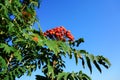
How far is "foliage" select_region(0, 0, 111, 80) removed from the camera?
5352 millimetres

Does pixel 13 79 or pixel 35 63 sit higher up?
pixel 35 63

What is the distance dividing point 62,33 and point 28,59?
1.04 metres

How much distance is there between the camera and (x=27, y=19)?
6.29 m

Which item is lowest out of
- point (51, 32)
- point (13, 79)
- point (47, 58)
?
point (13, 79)

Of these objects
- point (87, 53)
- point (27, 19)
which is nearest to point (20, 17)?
point (27, 19)

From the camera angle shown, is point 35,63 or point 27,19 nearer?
point 35,63

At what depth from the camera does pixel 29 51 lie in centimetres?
582

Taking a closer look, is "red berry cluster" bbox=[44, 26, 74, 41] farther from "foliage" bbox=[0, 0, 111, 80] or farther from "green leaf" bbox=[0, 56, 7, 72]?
"green leaf" bbox=[0, 56, 7, 72]

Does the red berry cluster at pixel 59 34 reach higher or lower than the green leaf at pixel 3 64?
higher

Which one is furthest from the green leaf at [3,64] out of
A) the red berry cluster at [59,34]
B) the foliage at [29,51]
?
the red berry cluster at [59,34]

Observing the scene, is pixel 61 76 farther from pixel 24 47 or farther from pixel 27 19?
pixel 27 19

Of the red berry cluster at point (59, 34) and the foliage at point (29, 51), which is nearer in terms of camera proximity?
the foliage at point (29, 51)

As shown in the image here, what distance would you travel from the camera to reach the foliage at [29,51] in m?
5.35

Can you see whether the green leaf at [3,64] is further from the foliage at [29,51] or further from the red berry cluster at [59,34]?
the red berry cluster at [59,34]
